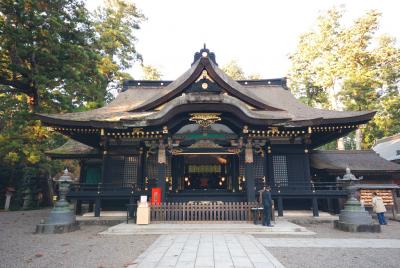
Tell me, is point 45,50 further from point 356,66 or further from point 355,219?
point 356,66

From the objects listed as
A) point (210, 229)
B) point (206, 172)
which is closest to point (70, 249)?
point (210, 229)

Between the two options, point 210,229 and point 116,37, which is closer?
point 210,229

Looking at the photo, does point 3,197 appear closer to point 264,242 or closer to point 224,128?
point 224,128

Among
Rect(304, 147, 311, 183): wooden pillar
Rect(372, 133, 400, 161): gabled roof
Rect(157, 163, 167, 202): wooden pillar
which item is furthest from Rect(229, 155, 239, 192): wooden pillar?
Rect(372, 133, 400, 161): gabled roof

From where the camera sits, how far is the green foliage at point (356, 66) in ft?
81.0

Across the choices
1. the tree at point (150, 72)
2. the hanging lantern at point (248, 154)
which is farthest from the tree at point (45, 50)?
the tree at point (150, 72)

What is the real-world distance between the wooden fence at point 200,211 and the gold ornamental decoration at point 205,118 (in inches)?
155

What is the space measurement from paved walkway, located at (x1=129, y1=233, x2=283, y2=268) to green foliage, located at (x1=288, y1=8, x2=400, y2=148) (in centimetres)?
2410

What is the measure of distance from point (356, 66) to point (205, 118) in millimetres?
23210

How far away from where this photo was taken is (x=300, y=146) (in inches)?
522

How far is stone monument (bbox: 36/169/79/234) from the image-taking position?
30.3 feet

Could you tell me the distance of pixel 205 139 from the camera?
468 inches

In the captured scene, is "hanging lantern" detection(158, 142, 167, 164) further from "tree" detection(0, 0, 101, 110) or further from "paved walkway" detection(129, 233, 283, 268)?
"tree" detection(0, 0, 101, 110)

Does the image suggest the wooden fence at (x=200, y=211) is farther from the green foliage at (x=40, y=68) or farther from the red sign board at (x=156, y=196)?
the green foliage at (x=40, y=68)
